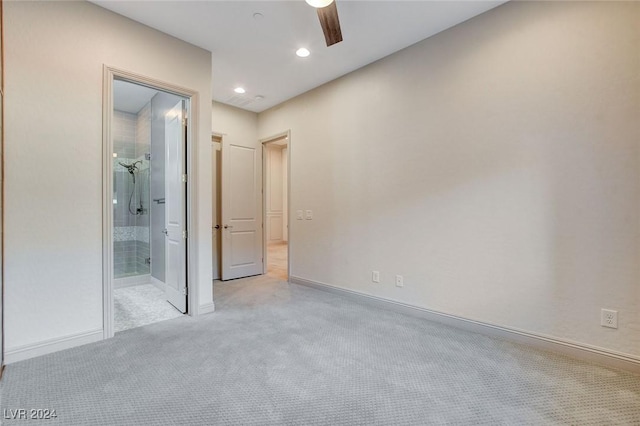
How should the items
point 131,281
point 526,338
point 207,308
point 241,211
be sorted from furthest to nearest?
point 241,211
point 131,281
point 207,308
point 526,338

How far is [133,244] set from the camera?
495 centimetres

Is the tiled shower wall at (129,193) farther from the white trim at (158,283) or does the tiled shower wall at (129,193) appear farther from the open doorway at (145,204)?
the white trim at (158,283)

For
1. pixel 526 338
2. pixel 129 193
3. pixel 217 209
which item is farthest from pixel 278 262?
pixel 526 338

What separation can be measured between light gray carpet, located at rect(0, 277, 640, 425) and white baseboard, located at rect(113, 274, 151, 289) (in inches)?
84.9

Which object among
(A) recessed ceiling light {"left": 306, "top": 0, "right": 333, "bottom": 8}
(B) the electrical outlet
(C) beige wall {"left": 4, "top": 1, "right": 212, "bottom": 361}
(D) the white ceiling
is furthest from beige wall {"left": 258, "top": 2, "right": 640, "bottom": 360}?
(C) beige wall {"left": 4, "top": 1, "right": 212, "bottom": 361}

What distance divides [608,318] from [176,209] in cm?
404

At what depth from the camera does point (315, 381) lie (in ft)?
6.37

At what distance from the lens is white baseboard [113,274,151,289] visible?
14.8 ft

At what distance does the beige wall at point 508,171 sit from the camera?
211cm

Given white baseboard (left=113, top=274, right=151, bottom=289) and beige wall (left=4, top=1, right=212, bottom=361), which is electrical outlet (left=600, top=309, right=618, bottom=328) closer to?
beige wall (left=4, top=1, right=212, bottom=361)

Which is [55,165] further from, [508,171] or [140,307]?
[508,171]

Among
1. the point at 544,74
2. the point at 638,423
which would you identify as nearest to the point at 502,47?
the point at 544,74

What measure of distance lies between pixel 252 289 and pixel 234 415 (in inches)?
106

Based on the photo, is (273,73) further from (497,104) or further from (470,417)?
(470,417)
